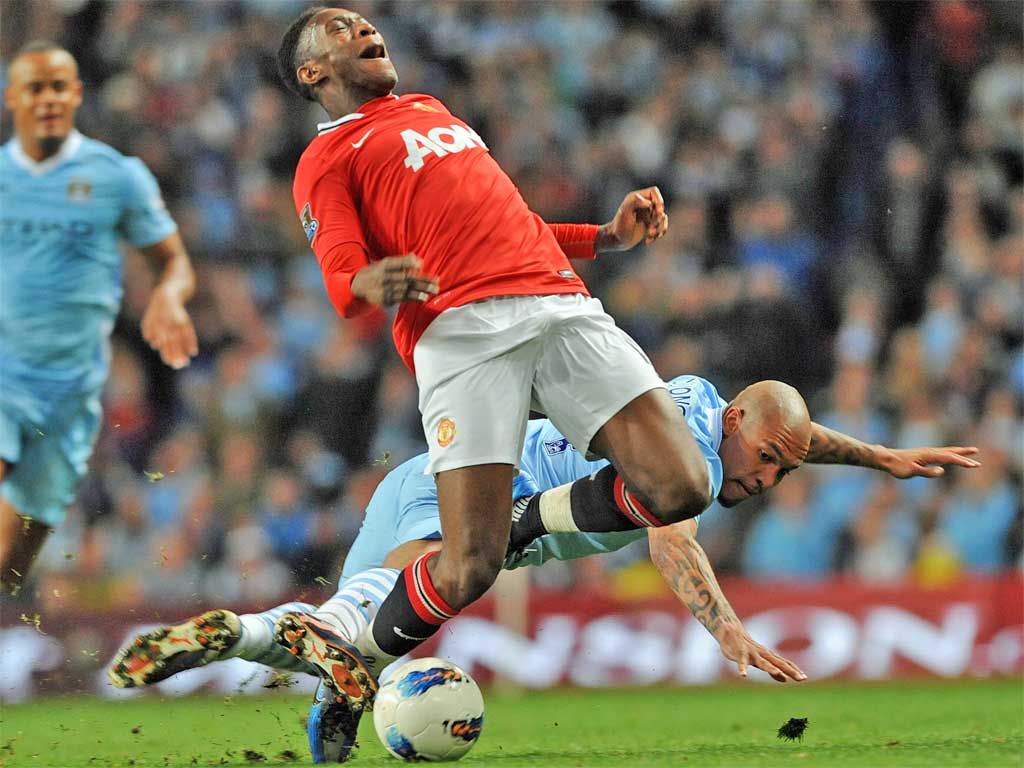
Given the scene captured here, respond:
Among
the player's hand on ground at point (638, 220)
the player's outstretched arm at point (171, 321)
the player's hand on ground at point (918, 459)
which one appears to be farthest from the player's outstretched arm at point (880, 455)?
the player's outstretched arm at point (171, 321)

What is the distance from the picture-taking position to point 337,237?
199 inches

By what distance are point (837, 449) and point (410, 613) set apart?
1.90 m

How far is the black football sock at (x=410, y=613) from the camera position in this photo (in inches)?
202

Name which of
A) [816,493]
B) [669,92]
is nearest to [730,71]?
[669,92]

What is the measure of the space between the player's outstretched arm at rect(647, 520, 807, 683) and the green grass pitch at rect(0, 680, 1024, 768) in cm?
31

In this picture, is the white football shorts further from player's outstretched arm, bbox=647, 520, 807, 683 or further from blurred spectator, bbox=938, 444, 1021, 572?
blurred spectator, bbox=938, 444, 1021, 572

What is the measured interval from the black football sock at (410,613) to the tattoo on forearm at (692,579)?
85cm

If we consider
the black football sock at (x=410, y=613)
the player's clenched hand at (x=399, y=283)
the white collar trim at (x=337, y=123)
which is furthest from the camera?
the white collar trim at (x=337, y=123)

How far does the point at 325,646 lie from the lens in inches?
202

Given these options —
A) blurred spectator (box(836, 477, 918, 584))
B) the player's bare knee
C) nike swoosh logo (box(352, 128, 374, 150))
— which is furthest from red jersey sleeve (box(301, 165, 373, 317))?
blurred spectator (box(836, 477, 918, 584))

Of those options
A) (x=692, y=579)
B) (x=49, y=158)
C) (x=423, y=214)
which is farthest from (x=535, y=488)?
(x=49, y=158)

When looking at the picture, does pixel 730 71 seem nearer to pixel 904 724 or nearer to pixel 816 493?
pixel 816 493

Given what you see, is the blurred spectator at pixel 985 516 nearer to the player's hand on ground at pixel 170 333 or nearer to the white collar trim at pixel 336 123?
the player's hand on ground at pixel 170 333

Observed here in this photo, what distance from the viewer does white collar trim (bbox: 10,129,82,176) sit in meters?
8.21
